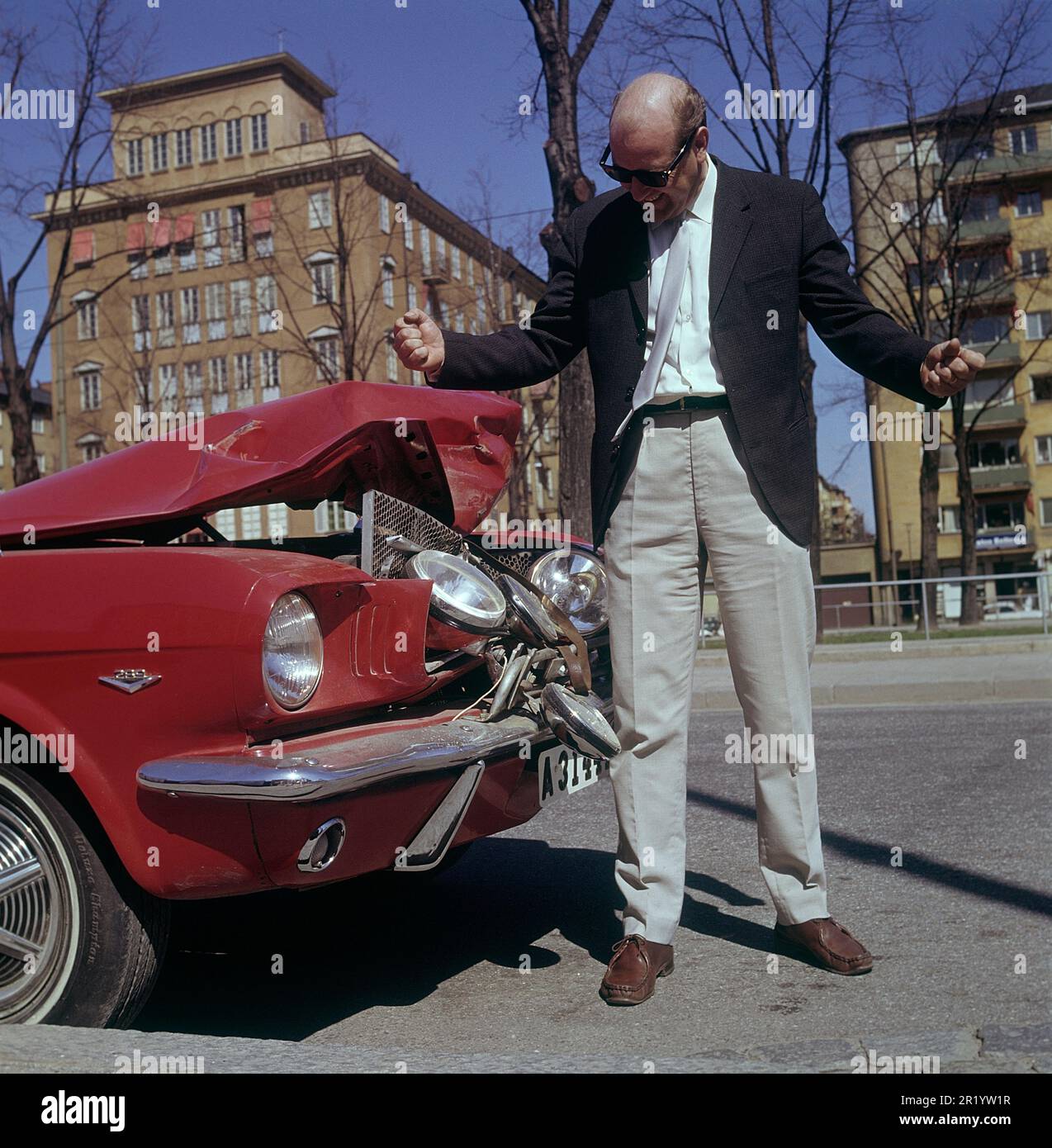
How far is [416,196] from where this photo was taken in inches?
1144

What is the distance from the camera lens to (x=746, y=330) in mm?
3066

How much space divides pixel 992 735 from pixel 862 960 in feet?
15.3

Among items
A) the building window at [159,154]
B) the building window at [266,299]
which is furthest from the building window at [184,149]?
the building window at [266,299]

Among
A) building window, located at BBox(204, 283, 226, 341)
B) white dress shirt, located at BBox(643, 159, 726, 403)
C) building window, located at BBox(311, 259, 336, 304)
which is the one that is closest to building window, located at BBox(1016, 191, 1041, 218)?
building window, located at BBox(204, 283, 226, 341)

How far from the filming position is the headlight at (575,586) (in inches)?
156

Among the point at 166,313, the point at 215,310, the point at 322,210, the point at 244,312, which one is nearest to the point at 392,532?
the point at 322,210

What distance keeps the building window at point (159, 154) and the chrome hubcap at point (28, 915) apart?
175 feet

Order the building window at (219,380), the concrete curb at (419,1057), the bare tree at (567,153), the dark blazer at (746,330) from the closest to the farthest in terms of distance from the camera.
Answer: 1. the concrete curb at (419,1057)
2. the dark blazer at (746,330)
3. the bare tree at (567,153)
4. the building window at (219,380)

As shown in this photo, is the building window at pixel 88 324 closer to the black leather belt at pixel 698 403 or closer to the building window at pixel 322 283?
the building window at pixel 322 283

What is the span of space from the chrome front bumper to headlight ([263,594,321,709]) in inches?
4.9

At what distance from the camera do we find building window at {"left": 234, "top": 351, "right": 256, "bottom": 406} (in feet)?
142

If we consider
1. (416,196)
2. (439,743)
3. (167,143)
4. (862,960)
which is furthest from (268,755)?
(167,143)

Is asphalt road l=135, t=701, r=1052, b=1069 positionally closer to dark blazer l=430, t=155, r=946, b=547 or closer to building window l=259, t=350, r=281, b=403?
dark blazer l=430, t=155, r=946, b=547
